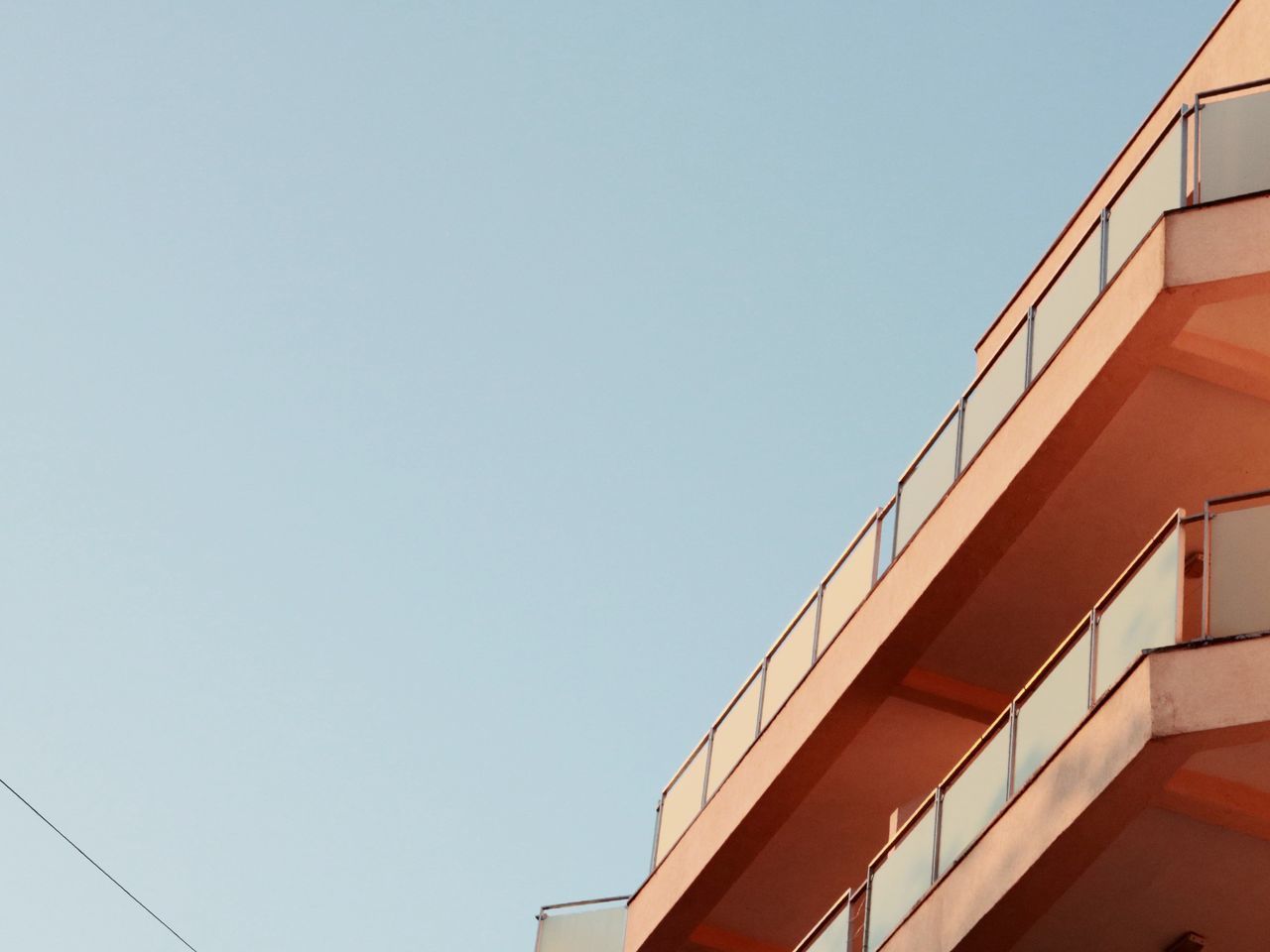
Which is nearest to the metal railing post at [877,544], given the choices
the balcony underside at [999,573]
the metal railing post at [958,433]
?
the balcony underside at [999,573]

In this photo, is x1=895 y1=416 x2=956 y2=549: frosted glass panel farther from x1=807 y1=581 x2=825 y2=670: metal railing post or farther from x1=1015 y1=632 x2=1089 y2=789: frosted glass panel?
x1=1015 y1=632 x2=1089 y2=789: frosted glass panel

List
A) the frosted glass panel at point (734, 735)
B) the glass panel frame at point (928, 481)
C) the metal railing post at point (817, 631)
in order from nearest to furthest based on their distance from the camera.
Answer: the glass panel frame at point (928, 481) < the metal railing post at point (817, 631) < the frosted glass panel at point (734, 735)

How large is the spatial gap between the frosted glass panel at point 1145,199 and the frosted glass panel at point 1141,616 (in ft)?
7.37

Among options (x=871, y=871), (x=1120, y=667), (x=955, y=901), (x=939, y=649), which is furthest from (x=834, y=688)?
(x=1120, y=667)

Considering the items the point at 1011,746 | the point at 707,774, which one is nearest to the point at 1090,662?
the point at 1011,746

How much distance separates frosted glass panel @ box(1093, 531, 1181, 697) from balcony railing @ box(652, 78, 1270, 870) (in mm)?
2175

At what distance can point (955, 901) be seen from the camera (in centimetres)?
1201

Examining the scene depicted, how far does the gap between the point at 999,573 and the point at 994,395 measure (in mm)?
1202

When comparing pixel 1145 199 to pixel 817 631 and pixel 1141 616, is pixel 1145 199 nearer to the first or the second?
pixel 1141 616

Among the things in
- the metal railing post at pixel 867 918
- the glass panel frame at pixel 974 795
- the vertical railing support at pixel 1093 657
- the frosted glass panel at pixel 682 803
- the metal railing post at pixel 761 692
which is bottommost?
the metal railing post at pixel 867 918

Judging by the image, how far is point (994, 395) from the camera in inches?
550

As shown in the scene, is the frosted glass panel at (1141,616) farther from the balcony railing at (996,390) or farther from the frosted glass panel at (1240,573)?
the balcony railing at (996,390)

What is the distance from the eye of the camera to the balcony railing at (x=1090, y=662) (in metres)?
10.5

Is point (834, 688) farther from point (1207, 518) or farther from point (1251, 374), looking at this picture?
point (1207, 518)
